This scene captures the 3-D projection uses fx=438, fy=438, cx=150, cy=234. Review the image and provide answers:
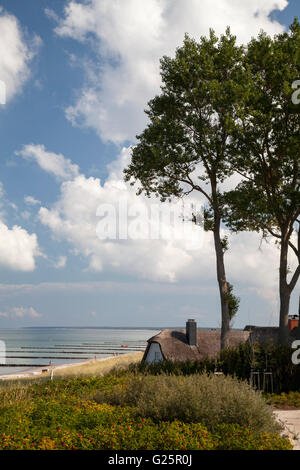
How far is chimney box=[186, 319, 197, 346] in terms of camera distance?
112 ft

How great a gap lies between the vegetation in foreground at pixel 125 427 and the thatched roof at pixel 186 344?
802 inches

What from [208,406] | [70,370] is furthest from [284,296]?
[70,370]

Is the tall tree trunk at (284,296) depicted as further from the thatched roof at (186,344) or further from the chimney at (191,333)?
the chimney at (191,333)

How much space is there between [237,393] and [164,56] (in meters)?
21.4

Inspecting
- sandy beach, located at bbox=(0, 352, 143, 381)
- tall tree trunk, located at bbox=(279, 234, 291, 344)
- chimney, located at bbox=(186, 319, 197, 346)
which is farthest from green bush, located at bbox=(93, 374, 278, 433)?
chimney, located at bbox=(186, 319, 197, 346)

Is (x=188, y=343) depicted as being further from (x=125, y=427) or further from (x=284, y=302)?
(x=125, y=427)

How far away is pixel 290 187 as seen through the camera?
78.4 ft

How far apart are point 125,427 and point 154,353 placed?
24.8m

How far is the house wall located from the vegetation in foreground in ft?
67.1

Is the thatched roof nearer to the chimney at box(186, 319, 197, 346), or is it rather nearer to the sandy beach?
the chimney at box(186, 319, 197, 346)

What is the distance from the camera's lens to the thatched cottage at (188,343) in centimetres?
3274

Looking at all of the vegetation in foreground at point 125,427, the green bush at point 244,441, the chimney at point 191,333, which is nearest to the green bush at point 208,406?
the vegetation in foreground at point 125,427

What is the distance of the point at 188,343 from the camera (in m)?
34.0

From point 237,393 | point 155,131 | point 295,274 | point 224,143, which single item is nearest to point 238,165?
point 224,143
